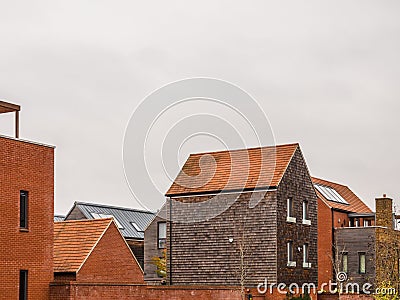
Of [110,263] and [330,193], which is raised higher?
[330,193]

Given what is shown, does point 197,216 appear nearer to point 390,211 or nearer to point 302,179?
point 302,179

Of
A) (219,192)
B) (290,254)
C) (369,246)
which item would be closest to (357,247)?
(369,246)

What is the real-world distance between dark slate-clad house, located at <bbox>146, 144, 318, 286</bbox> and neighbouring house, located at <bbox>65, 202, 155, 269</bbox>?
13476 millimetres

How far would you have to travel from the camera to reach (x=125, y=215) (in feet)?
211

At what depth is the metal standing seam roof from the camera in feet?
197

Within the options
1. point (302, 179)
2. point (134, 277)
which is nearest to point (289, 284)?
point (302, 179)

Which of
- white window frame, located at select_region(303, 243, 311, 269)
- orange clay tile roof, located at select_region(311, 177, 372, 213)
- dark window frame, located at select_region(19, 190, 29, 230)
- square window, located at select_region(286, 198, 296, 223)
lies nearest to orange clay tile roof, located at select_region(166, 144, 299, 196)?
square window, located at select_region(286, 198, 296, 223)

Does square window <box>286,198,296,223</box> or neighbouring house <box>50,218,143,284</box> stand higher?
square window <box>286,198,296,223</box>

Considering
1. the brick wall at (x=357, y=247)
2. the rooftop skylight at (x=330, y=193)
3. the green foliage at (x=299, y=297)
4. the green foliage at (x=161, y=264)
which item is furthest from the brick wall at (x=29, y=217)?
the rooftop skylight at (x=330, y=193)

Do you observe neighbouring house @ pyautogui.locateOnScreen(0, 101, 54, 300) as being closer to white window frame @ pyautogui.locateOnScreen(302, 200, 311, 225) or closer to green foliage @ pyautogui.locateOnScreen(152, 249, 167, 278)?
white window frame @ pyautogui.locateOnScreen(302, 200, 311, 225)

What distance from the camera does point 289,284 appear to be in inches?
1660

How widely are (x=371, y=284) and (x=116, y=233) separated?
66.0ft

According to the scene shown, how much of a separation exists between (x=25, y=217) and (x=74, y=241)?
6.24 meters

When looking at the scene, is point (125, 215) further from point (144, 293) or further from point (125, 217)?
point (144, 293)
